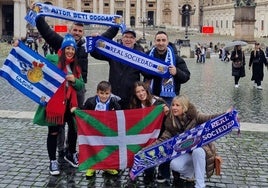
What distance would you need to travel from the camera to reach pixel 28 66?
259 inches

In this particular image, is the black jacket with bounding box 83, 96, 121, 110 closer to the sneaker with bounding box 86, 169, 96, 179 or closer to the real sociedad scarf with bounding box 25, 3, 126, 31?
the sneaker with bounding box 86, 169, 96, 179

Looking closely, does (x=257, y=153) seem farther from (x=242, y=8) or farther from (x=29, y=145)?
(x=242, y=8)

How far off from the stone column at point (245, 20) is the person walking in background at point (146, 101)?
108 ft

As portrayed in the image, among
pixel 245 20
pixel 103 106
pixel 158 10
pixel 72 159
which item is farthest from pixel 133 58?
pixel 158 10

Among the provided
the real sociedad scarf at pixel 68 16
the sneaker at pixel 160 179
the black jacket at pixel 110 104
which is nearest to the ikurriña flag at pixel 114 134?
the black jacket at pixel 110 104

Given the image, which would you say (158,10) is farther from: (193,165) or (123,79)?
(193,165)

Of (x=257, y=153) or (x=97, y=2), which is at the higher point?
(x=97, y=2)

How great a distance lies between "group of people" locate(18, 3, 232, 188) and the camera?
244 inches

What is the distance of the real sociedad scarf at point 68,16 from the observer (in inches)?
270

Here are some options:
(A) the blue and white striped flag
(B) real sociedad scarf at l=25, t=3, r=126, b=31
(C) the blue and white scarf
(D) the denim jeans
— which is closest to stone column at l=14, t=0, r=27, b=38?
(B) real sociedad scarf at l=25, t=3, r=126, b=31

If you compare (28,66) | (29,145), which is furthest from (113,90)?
(29,145)

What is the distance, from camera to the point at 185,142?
6109 millimetres

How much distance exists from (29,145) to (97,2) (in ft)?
339

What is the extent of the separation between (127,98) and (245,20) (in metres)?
33.1
